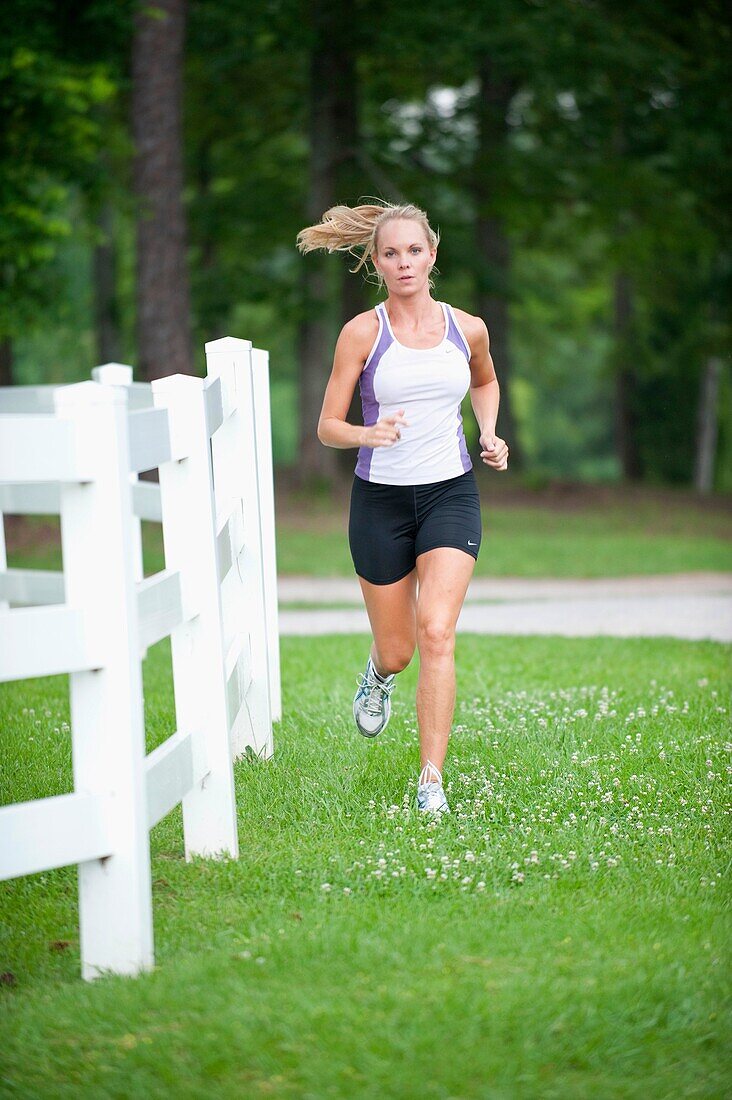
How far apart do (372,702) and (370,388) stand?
1459 millimetres

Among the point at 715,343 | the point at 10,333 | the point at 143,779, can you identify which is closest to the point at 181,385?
the point at 143,779

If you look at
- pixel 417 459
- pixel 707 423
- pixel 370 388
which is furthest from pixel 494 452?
pixel 707 423

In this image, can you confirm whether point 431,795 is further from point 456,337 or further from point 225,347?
point 225,347

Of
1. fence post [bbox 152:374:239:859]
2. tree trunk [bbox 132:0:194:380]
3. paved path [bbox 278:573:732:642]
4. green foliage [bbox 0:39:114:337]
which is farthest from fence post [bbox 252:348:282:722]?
tree trunk [bbox 132:0:194:380]

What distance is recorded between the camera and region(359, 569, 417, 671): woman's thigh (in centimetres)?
541

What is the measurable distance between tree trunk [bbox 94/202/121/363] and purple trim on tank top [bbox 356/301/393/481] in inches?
774

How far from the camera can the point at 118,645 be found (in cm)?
344

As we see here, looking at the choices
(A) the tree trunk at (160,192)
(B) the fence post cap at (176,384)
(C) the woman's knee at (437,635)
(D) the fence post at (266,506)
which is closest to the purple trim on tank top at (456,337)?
(C) the woman's knee at (437,635)

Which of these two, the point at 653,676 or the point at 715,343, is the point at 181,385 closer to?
the point at 653,676

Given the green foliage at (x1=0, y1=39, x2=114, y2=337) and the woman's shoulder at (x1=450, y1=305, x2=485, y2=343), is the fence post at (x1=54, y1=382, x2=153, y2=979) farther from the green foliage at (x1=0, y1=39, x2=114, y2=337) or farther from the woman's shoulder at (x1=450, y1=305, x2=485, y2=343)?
the green foliage at (x1=0, y1=39, x2=114, y2=337)

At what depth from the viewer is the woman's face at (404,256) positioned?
512 cm

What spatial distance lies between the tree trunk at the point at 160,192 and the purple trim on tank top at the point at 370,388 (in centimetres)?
1152

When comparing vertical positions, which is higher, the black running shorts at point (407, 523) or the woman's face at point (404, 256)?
the woman's face at point (404, 256)

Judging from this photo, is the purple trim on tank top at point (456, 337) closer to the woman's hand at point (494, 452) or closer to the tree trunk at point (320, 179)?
the woman's hand at point (494, 452)
